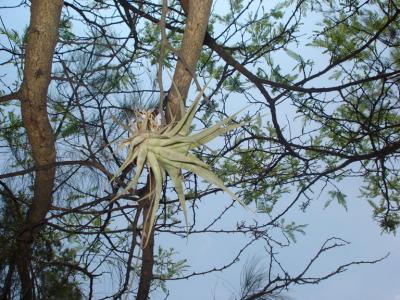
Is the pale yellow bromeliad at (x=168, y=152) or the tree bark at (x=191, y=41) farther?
the tree bark at (x=191, y=41)

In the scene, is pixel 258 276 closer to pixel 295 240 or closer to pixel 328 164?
pixel 295 240

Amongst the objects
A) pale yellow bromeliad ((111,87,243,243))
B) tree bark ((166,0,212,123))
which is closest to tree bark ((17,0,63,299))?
tree bark ((166,0,212,123))

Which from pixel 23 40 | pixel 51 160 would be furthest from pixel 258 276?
pixel 23 40

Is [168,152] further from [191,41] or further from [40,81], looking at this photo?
[40,81]

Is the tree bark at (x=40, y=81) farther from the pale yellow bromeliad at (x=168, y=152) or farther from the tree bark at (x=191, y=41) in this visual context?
the pale yellow bromeliad at (x=168, y=152)

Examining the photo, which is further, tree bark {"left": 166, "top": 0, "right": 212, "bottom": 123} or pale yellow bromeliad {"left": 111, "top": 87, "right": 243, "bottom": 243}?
tree bark {"left": 166, "top": 0, "right": 212, "bottom": 123}

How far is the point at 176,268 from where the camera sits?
2373 millimetres

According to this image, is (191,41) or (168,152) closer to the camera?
(168,152)

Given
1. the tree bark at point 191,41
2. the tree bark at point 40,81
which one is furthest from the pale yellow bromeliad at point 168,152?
the tree bark at point 40,81

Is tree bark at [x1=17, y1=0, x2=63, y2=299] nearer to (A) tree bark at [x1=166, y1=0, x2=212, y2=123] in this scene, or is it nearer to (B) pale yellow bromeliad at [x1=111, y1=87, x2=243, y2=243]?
(A) tree bark at [x1=166, y1=0, x2=212, y2=123]

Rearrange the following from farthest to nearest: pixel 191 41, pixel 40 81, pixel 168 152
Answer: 1. pixel 40 81
2. pixel 191 41
3. pixel 168 152

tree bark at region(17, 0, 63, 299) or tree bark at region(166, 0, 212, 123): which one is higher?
tree bark at region(17, 0, 63, 299)

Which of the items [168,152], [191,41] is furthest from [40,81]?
A: [168,152]

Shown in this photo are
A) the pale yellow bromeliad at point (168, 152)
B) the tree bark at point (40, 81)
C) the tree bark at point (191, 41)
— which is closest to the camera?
the pale yellow bromeliad at point (168, 152)
